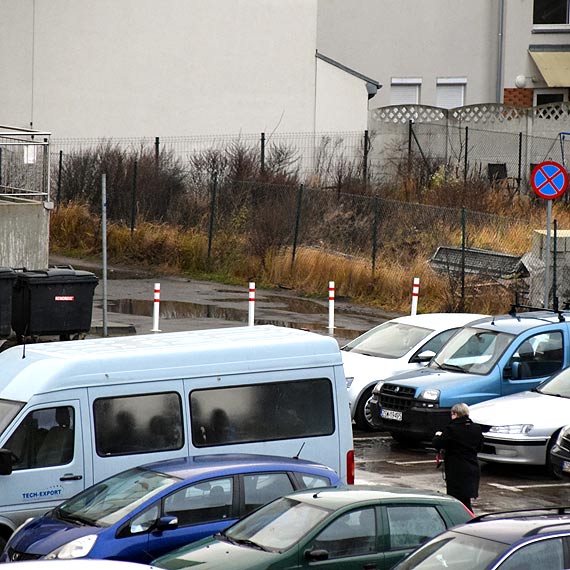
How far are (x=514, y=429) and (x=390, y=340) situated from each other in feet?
13.6

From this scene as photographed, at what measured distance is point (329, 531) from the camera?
903cm

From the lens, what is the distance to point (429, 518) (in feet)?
31.3

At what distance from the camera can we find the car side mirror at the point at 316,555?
8850 mm

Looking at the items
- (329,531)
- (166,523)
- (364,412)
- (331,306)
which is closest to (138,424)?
(166,523)

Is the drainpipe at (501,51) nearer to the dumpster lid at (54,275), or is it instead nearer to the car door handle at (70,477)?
the dumpster lid at (54,275)

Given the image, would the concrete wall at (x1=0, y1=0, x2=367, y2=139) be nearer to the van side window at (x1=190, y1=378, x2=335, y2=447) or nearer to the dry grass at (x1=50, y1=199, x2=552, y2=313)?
the dry grass at (x1=50, y1=199, x2=552, y2=313)

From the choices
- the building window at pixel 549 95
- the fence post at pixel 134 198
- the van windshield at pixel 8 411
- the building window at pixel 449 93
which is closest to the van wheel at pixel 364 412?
the van windshield at pixel 8 411

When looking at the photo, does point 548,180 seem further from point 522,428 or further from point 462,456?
point 462,456

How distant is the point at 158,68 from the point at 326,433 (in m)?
31.1

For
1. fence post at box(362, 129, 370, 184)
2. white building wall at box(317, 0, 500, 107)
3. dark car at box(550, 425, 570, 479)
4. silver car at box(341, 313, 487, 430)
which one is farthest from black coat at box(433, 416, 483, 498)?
white building wall at box(317, 0, 500, 107)

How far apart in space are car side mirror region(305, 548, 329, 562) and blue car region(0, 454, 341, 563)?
1.28 m

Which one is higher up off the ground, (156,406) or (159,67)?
(159,67)

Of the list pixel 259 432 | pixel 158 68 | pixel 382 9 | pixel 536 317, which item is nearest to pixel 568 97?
pixel 382 9

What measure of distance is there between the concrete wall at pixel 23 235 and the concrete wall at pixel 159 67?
18.1 metres
